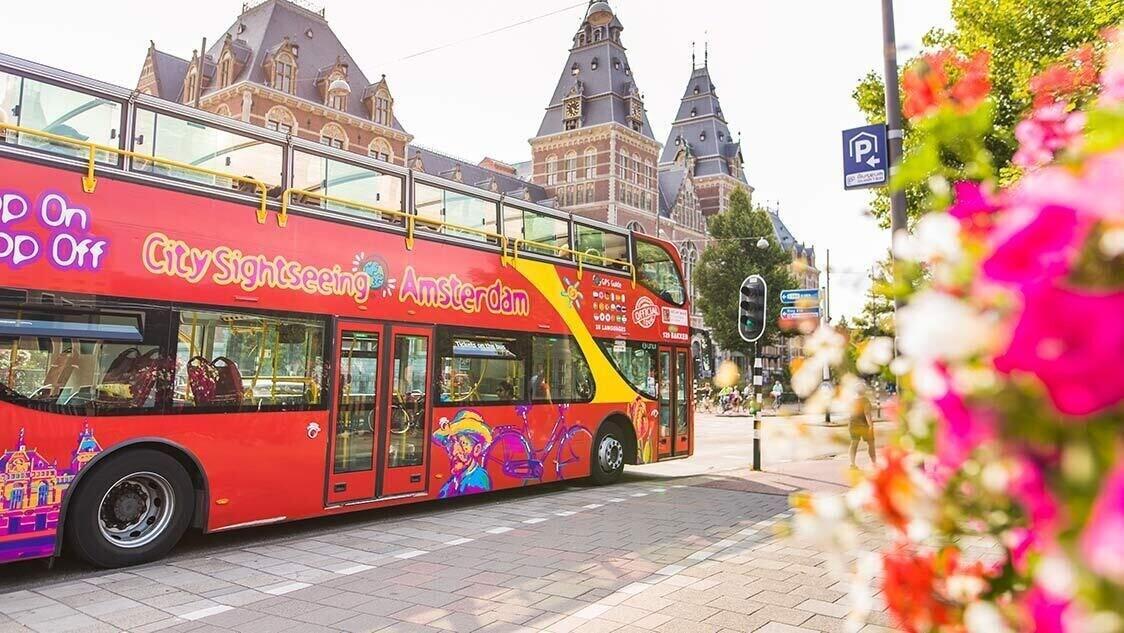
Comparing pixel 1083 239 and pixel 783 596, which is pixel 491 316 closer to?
pixel 783 596

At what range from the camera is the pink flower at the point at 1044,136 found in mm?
1279

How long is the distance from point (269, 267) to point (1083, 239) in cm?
748

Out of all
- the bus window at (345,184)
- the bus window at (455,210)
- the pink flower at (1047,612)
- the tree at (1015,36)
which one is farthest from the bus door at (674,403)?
the pink flower at (1047,612)

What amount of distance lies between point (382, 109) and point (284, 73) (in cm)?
603

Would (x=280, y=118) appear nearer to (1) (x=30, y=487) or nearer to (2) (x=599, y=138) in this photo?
(2) (x=599, y=138)

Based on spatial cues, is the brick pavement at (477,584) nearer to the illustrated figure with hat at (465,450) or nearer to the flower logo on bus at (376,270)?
the illustrated figure with hat at (465,450)

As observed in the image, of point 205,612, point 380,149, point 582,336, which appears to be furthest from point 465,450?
point 380,149

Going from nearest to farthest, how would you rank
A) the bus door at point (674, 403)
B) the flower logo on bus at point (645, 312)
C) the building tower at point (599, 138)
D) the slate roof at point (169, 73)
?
the flower logo on bus at point (645, 312)
the bus door at point (674, 403)
the slate roof at point (169, 73)
the building tower at point (599, 138)

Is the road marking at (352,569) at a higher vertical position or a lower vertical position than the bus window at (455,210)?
lower

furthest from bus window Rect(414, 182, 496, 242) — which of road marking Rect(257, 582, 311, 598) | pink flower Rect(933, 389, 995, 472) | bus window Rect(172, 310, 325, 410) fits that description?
pink flower Rect(933, 389, 995, 472)

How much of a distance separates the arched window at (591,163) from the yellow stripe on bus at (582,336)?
50.5 metres

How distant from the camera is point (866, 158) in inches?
304

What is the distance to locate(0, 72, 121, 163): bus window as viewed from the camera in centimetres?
599

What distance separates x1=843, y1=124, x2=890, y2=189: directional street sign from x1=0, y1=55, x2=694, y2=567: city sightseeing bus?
4197mm
